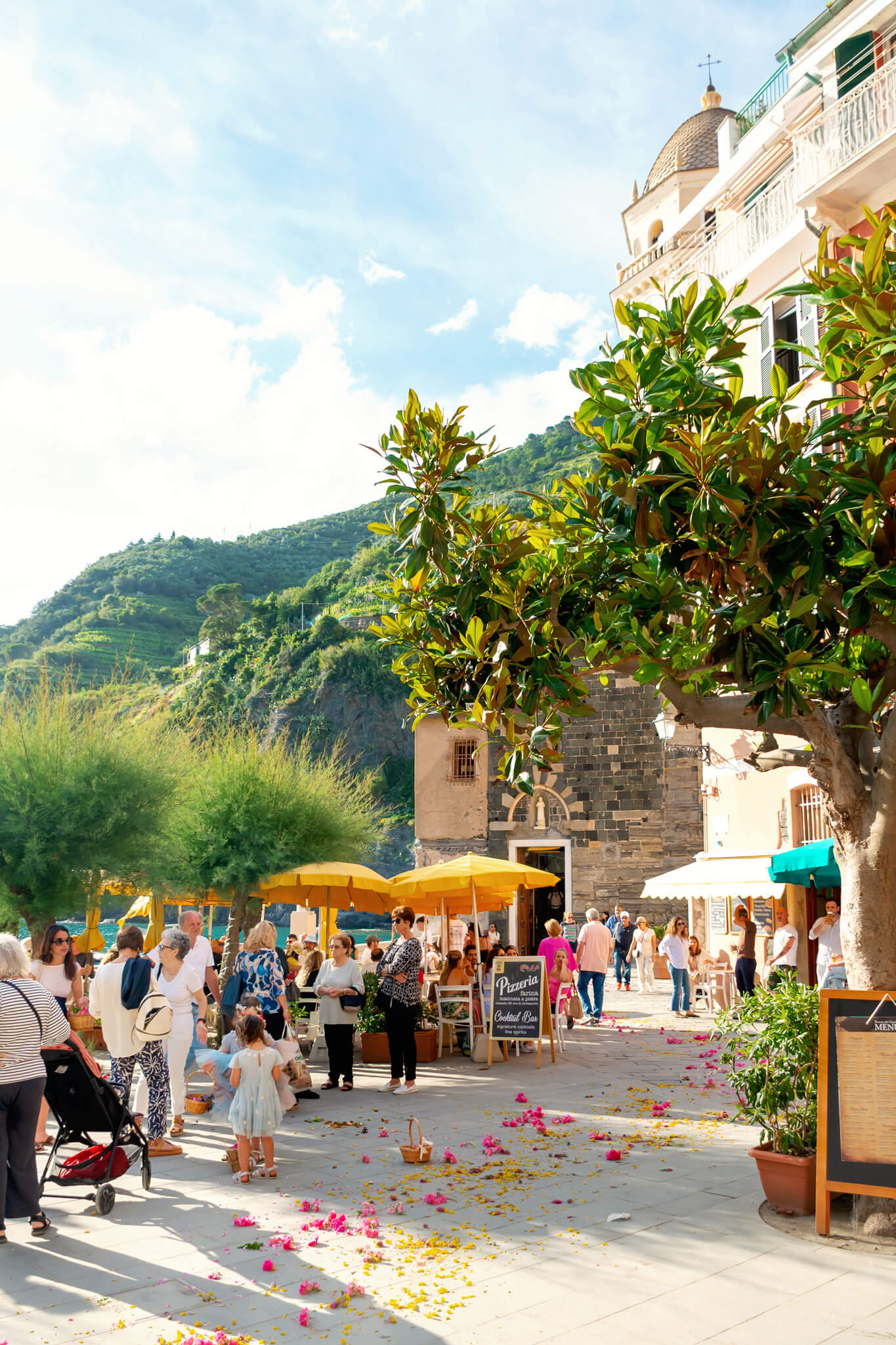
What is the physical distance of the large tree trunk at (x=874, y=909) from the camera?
5.48m

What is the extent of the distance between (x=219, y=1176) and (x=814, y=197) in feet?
41.9

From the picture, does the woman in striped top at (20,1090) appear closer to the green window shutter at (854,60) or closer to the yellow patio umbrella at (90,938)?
the yellow patio umbrella at (90,938)

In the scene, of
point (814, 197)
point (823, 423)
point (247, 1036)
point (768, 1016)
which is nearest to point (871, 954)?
point (768, 1016)

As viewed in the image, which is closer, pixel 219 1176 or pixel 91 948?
pixel 219 1176

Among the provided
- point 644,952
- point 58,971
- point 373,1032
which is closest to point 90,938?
point 373,1032

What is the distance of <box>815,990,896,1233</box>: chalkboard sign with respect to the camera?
17.2ft

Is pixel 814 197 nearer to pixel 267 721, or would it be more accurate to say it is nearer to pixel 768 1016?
pixel 768 1016

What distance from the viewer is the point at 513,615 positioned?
5871mm

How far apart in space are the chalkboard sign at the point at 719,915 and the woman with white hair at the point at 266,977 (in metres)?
12.3

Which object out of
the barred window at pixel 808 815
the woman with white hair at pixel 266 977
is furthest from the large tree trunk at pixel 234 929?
the barred window at pixel 808 815

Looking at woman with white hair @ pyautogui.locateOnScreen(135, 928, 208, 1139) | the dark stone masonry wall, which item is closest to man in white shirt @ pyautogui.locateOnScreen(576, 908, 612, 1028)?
woman with white hair @ pyautogui.locateOnScreen(135, 928, 208, 1139)

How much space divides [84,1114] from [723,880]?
10.5 m

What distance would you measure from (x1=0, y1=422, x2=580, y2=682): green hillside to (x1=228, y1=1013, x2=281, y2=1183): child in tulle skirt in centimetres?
7967

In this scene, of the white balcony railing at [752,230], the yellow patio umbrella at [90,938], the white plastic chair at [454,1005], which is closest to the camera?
the white plastic chair at [454,1005]
